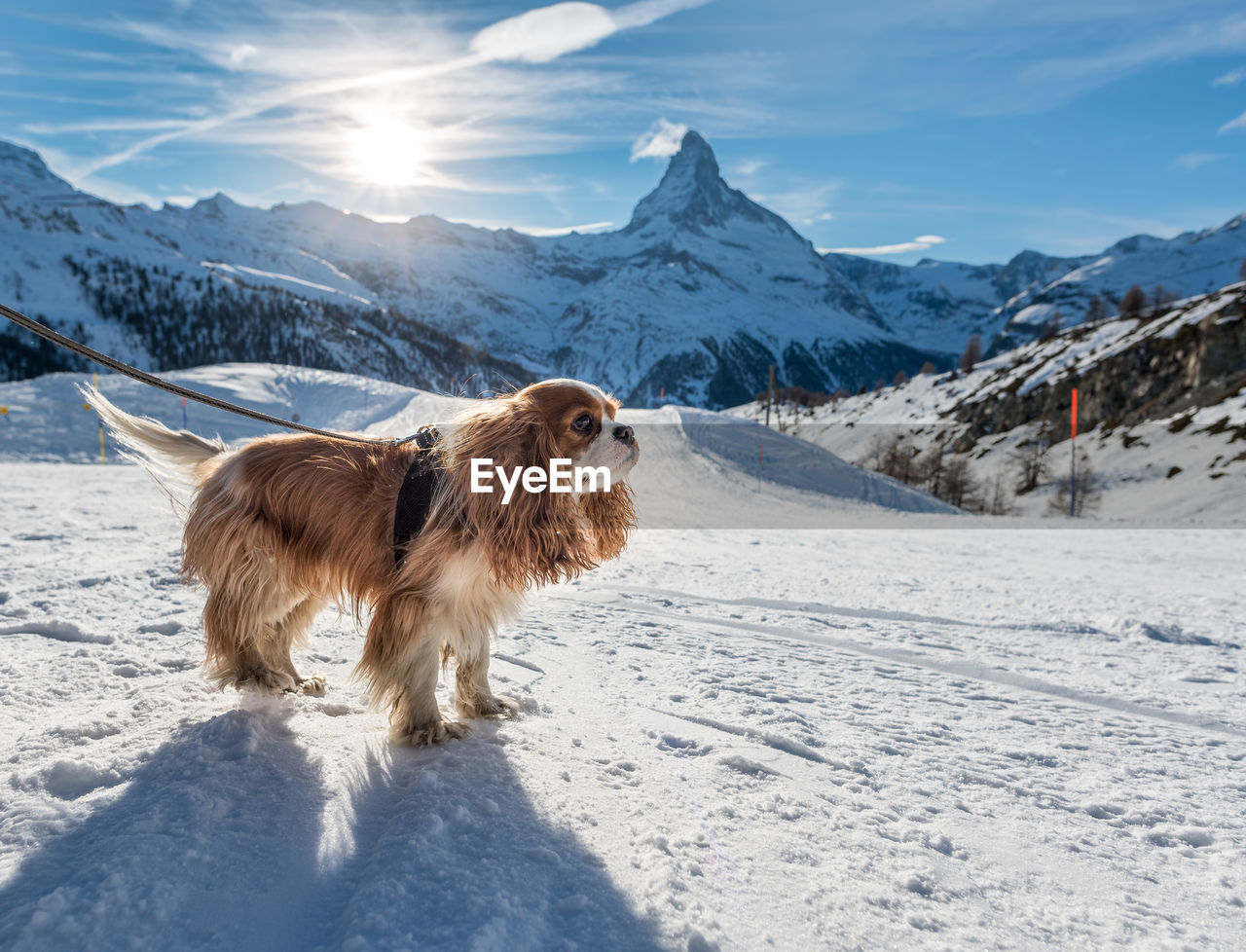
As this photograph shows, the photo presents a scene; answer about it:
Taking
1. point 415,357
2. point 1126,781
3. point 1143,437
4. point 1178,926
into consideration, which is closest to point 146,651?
point 1178,926

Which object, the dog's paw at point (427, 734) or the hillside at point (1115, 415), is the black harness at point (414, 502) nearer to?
the dog's paw at point (427, 734)

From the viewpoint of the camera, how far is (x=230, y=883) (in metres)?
1.95

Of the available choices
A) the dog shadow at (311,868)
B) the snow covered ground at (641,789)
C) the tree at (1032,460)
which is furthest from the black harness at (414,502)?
the tree at (1032,460)

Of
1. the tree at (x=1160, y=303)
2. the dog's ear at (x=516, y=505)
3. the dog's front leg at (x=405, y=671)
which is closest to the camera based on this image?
the dog's ear at (x=516, y=505)

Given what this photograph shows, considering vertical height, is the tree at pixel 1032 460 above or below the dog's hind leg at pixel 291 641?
above

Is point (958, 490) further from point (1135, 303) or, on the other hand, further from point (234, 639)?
point (1135, 303)

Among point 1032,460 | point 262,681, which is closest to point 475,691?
point 262,681

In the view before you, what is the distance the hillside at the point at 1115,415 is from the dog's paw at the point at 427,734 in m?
37.8

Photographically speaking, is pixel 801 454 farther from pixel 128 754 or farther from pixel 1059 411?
pixel 1059 411

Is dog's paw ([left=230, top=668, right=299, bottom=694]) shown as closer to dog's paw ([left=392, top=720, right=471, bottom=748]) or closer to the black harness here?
dog's paw ([left=392, top=720, right=471, bottom=748])

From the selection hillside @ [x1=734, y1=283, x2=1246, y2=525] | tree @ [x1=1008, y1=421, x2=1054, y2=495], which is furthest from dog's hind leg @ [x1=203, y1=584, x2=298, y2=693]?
tree @ [x1=1008, y1=421, x2=1054, y2=495]

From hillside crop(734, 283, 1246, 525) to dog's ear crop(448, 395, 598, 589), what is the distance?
37528mm

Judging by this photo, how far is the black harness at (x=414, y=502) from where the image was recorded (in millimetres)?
2977

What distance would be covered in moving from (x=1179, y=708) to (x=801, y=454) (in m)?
23.9
